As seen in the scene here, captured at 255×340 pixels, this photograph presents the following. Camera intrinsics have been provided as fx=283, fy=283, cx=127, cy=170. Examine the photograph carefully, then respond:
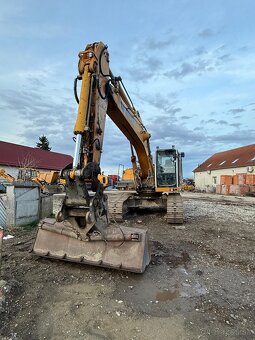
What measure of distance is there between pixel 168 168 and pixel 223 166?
30923 millimetres

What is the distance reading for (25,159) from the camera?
103ft

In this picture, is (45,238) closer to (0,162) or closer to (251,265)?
(251,265)

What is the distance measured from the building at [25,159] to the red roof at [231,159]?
2122cm

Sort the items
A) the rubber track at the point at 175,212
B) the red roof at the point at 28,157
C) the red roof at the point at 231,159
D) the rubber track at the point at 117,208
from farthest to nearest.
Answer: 1. the red roof at the point at 231,159
2. the red roof at the point at 28,157
3. the rubber track at the point at 117,208
4. the rubber track at the point at 175,212

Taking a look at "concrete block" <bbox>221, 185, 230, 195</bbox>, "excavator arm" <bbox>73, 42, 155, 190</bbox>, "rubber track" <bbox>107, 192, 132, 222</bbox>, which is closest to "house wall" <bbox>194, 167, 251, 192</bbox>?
"concrete block" <bbox>221, 185, 230, 195</bbox>

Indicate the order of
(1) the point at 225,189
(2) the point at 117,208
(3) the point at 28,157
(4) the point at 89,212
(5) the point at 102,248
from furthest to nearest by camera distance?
(3) the point at 28,157 → (1) the point at 225,189 → (2) the point at 117,208 → (5) the point at 102,248 → (4) the point at 89,212

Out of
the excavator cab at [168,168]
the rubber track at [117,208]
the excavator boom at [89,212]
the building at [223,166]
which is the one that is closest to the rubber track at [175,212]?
the excavator cab at [168,168]

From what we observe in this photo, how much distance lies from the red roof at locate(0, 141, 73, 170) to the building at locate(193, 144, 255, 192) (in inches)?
795

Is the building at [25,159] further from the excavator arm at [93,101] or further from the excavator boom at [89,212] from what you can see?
the excavator boom at [89,212]

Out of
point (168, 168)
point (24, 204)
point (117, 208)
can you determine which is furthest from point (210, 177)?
point (24, 204)

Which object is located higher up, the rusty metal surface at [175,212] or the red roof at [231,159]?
the red roof at [231,159]

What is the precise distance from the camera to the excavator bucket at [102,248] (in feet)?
14.0

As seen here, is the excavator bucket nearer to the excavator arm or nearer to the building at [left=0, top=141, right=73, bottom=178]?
the excavator arm

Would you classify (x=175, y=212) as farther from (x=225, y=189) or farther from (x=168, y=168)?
(x=225, y=189)
